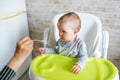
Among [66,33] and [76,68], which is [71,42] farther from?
[76,68]

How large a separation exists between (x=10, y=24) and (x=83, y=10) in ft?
Answer: 1.97

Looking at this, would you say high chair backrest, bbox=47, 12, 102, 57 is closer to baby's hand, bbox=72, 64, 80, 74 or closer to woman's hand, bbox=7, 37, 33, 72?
baby's hand, bbox=72, 64, 80, 74

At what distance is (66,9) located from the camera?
167 centimetres

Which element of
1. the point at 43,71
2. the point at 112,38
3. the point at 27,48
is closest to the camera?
the point at 27,48

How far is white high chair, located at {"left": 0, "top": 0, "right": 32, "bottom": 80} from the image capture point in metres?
1.50

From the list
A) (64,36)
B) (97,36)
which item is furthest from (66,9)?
(64,36)

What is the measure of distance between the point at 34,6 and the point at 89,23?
0.65 m

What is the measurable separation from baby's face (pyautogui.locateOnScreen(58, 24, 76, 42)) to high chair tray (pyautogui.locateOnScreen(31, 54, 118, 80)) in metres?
0.11

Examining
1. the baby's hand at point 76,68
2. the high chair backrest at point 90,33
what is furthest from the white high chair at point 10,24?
the baby's hand at point 76,68

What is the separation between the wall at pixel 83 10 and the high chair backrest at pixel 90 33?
1.00 ft

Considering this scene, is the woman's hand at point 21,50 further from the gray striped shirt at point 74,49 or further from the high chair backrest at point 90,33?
the high chair backrest at point 90,33

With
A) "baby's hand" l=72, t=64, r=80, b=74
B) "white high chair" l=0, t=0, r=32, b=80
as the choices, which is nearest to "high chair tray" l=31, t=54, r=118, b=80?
"baby's hand" l=72, t=64, r=80, b=74

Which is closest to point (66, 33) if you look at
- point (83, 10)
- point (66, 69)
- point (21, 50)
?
point (66, 69)

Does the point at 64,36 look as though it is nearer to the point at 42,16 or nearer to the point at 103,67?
the point at 103,67
